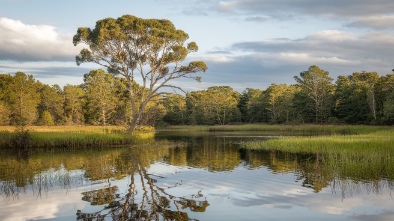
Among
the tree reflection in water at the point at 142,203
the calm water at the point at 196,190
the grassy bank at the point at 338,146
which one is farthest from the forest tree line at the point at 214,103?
the tree reflection in water at the point at 142,203

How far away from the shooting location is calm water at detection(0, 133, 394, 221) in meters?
10.8

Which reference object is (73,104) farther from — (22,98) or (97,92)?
(22,98)

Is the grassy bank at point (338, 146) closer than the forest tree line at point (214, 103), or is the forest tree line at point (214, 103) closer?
the grassy bank at point (338, 146)

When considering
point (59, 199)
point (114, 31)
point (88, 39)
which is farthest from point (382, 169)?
point (88, 39)

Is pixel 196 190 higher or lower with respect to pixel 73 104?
lower

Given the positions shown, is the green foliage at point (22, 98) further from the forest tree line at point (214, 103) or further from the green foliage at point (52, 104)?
the green foliage at point (52, 104)

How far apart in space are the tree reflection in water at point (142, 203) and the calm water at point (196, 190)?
1.1 inches

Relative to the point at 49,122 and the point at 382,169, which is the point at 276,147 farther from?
the point at 49,122

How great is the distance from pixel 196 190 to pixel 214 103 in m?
82.9

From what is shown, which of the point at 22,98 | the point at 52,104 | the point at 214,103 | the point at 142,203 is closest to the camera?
the point at 142,203

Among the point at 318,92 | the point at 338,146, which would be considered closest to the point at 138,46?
the point at 338,146

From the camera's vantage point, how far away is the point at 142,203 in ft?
39.6

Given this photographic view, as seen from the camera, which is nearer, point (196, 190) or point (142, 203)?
point (142, 203)

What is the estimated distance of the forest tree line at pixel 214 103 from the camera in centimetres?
6212
